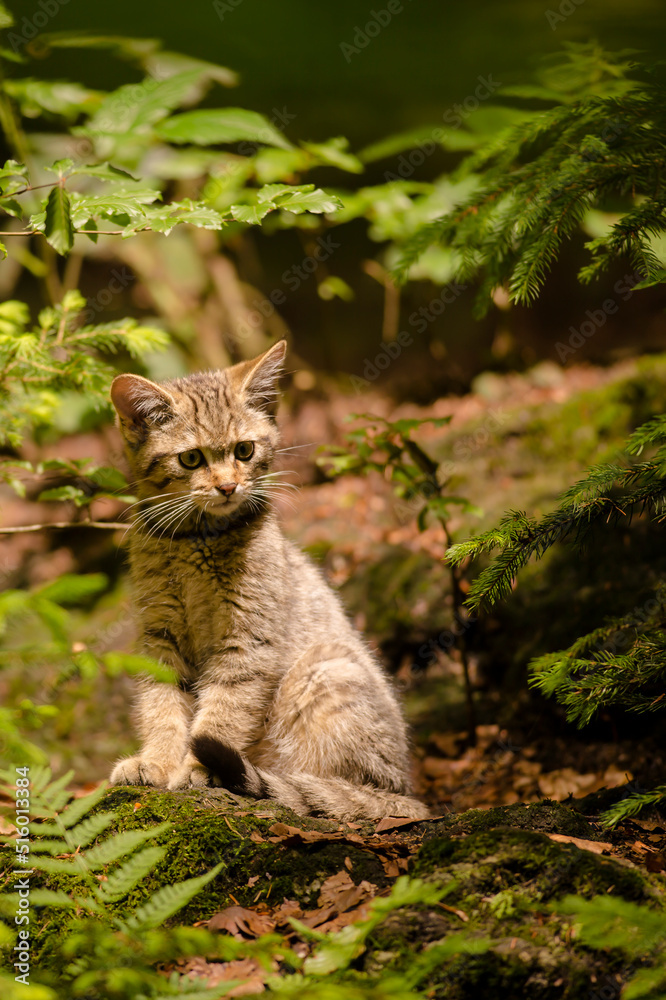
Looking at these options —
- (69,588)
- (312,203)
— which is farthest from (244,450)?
(69,588)

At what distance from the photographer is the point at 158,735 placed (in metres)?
3.70

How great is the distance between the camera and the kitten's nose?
11.8 feet

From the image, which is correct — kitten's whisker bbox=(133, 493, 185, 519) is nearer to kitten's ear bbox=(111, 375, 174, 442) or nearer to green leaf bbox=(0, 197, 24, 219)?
kitten's ear bbox=(111, 375, 174, 442)

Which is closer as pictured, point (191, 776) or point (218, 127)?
point (191, 776)

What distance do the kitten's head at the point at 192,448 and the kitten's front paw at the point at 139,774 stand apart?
121 cm

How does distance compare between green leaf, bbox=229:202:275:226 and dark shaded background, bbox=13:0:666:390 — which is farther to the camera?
green leaf, bbox=229:202:275:226

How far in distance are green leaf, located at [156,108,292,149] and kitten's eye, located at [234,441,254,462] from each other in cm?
160

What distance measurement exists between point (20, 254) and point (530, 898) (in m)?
→ 7.05

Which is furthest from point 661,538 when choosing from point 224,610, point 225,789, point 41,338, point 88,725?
point 88,725

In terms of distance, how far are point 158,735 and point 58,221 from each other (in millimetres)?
2602

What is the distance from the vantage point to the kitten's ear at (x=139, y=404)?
3658mm

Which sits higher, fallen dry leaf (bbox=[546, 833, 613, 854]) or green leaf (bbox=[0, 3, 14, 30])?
green leaf (bbox=[0, 3, 14, 30])

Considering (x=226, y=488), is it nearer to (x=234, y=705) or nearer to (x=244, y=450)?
(x=244, y=450)

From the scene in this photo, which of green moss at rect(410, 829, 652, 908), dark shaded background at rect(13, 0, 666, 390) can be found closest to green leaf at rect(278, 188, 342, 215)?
dark shaded background at rect(13, 0, 666, 390)
